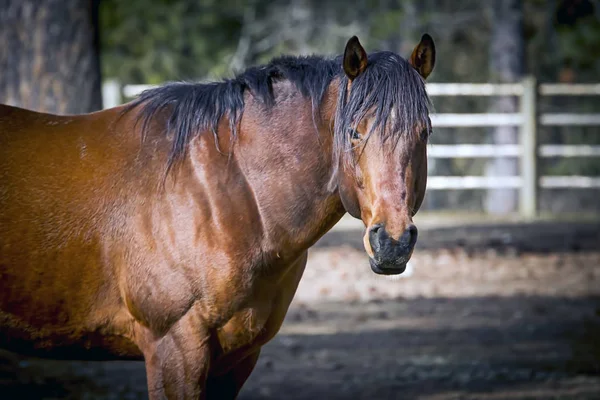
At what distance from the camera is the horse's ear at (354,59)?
3092mm

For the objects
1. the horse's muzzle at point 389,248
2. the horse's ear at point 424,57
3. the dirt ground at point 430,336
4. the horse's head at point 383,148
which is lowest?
the dirt ground at point 430,336

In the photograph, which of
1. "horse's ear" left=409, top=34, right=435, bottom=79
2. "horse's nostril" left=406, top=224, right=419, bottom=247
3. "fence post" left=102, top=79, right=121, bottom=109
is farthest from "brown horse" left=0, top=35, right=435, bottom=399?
"fence post" left=102, top=79, right=121, bottom=109

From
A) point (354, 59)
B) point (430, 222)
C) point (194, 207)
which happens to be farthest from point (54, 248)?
point (430, 222)

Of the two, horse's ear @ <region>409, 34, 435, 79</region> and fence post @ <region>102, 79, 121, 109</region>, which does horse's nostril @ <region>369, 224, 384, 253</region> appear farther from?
fence post @ <region>102, 79, 121, 109</region>

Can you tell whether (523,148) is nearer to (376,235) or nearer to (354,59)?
(354,59)

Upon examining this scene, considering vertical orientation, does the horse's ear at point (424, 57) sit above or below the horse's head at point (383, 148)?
above

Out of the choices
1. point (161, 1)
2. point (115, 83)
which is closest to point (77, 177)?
point (115, 83)

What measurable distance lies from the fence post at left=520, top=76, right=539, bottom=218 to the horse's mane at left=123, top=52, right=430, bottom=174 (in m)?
9.92

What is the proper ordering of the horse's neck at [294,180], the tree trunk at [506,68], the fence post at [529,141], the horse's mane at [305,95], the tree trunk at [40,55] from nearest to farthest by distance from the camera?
the horse's mane at [305,95] < the horse's neck at [294,180] < the tree trunk at [40,55] < the fence post at [529,141] < the tree trunk at [506,68]

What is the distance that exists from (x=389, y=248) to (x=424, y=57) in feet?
2.80

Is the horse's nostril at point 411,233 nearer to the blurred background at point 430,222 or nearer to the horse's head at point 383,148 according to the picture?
the horse's head at point 383,148

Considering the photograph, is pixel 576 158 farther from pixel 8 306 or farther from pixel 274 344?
pixel 8 306

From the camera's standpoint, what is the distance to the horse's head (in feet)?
9.68

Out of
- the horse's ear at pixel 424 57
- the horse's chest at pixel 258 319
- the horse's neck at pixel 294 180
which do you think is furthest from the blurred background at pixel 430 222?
the horse's chest at pixel 258 319
